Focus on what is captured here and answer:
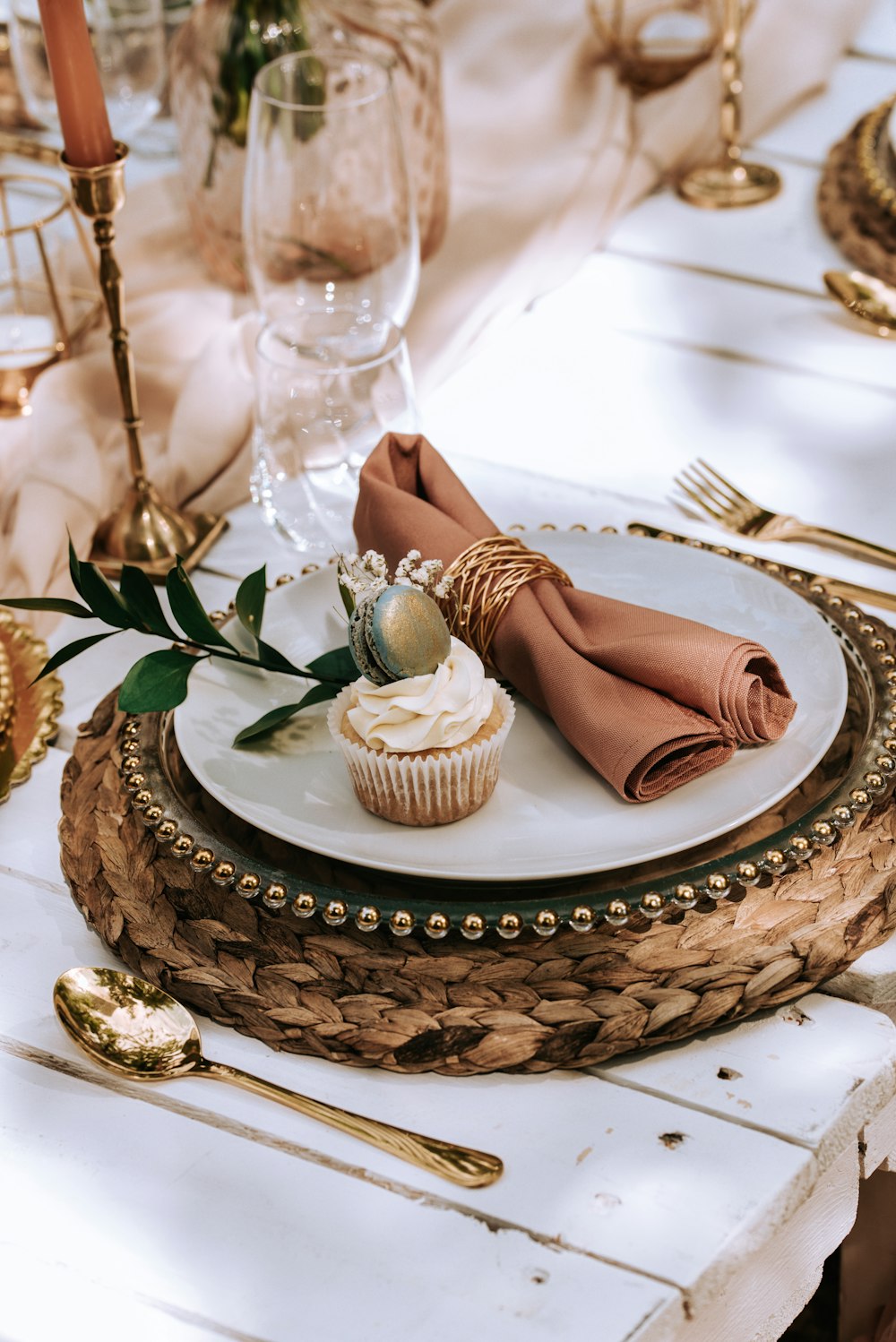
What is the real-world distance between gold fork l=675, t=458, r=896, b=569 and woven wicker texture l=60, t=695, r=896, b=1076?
0.33 m

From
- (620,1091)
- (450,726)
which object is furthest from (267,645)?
(620,1091)

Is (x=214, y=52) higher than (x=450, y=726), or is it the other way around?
(x=214, y=52)

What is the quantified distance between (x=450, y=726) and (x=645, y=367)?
643mm

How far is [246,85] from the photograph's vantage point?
131cm

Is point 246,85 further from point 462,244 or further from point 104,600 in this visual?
point 104,600

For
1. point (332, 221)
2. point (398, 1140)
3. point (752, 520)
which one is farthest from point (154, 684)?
point (332, 221)

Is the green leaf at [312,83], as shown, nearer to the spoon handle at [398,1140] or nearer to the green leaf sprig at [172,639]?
the green leaf sprig at [172,639]

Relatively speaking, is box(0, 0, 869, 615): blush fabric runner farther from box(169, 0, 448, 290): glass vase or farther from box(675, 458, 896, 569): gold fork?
box(675, 458, 896, 569): gold fork

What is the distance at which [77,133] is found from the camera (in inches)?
35.9

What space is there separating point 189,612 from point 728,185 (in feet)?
3.13

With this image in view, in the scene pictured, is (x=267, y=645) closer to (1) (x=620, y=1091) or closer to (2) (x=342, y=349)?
(1) (x=620, y=1091)

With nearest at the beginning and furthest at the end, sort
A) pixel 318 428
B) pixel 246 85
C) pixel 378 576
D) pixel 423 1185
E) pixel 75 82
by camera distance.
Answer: pixel 423 1185 → pixel 378 576 → pixel 75 82 → pixel 318 428 → pixel 246 85

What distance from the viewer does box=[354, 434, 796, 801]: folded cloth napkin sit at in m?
0.71

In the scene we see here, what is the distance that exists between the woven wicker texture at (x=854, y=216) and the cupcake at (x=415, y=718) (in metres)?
0.79
